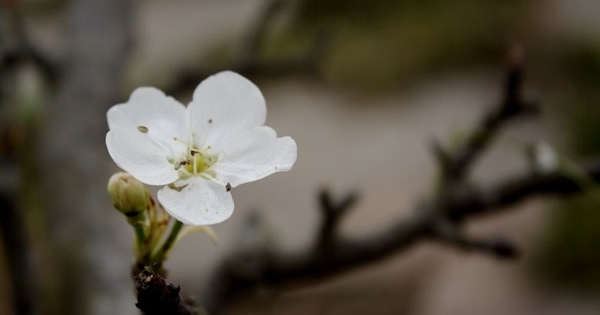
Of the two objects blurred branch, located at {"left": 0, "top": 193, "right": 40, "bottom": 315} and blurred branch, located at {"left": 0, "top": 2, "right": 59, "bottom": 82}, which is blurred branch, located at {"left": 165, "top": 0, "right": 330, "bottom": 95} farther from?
blurred branch, located at {"left": 0, "top": 193, "right": 40, "bottom": 315}

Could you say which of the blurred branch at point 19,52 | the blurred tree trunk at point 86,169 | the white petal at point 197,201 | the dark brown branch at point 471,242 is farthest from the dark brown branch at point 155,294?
the blurred branch at point 19,52

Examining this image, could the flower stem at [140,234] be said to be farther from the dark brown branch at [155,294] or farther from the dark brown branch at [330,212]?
the dark brown branch at [330,212]

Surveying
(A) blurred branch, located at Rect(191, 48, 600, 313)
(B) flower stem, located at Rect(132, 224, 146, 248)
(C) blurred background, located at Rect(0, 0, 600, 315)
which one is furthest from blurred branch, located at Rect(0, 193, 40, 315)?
(B) flower stem, located at Rect(132, 224, 146, 248)

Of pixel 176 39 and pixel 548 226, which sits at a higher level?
pixel 176 39

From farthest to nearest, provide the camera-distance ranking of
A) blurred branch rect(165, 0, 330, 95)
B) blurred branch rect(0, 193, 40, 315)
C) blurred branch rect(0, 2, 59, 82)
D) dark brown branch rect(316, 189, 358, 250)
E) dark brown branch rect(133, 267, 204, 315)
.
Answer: blurred branch rect(165, 0, 330, 95)
blurred branch rect(0, 2, 59, 82)
blurred branch rect(0, 193, 40, 315)
dark brown branch rect(316, 189, 358, 250)
dark brown branch rect(133, 267, 204, 315)

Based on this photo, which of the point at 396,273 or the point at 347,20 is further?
the point at 347,20

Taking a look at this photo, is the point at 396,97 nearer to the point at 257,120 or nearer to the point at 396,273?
the point at 396,273

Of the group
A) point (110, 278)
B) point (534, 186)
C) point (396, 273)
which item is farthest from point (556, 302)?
point (110, 278)
